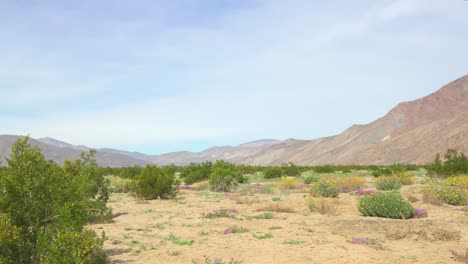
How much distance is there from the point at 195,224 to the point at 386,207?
6393mm

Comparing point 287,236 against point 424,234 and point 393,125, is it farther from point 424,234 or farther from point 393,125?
point 393,125

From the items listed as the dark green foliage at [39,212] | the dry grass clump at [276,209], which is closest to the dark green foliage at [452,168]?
the dry grass clump at [276,209]

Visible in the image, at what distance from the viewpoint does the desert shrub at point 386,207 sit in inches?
535

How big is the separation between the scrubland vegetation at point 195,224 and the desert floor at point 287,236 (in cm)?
3

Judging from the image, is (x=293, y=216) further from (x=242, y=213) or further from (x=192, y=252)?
(x=192, y=252)

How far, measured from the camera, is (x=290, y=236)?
35.7ft

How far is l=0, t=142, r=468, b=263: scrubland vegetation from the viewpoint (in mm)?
6691

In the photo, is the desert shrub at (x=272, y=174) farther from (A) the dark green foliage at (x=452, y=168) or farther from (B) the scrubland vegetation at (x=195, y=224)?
(B) the scrubland vegetation at (x=195, y=224)

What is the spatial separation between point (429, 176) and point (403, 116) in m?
87.0

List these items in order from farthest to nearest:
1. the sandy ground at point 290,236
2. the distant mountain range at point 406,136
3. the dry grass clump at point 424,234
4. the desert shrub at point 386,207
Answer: the distant mountain range at point 406,136 < the desert shrub at point 386,207 < the dry grass clump at point 424,234 < the sandy ground at point 290,236

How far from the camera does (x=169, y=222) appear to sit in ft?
43.8

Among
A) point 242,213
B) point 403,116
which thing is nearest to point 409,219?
point 242,213

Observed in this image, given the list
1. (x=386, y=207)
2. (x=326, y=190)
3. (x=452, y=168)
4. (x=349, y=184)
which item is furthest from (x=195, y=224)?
(x=452, y=168)

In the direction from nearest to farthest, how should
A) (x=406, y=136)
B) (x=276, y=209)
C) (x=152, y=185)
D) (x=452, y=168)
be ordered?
(x=276, y=209) → (x=152, y=185) → (x=452, y=168) → (x=406, y=136)
